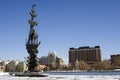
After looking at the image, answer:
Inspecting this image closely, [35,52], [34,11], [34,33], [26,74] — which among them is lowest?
[26,74]

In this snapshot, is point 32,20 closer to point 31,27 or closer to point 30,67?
point 31,27

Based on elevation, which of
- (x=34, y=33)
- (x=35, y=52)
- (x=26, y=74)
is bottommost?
(x=26, y=74)

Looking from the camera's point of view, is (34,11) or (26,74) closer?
(26,74)

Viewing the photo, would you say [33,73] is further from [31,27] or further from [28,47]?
[31,27]

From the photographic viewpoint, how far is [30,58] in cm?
6606

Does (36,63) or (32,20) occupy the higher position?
(32,20)

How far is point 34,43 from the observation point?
6625 centimetres

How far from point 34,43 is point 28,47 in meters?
1.74

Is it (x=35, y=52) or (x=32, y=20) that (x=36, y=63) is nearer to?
(x=35, y=52)

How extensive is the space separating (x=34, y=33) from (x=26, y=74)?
393 inches

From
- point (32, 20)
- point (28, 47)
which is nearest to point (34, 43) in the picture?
point (28, 47)

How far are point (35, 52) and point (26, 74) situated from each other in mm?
5763

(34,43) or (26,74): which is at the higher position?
(34,43)

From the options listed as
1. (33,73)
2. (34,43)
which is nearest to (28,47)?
(34,43)
